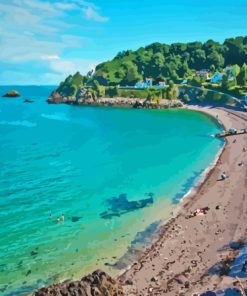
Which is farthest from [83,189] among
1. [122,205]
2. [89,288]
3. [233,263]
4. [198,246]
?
[89,288]

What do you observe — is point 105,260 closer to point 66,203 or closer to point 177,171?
point 66,203

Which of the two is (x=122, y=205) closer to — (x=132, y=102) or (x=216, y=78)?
(x=132, y=102)

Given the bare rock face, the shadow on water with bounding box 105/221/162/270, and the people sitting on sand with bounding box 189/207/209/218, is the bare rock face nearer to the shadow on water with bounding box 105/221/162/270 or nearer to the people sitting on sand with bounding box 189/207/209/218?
the shadow on water with bounding box 105/221/162/270

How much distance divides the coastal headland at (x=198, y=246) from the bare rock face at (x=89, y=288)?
1.96ft

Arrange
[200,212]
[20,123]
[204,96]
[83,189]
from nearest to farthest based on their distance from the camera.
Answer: [200,212] → [83,189] → [20,123] → [204,96]

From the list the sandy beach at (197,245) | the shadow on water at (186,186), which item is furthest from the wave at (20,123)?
the sandy beach at (197,245)

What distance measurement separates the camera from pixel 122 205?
4909 centimetres

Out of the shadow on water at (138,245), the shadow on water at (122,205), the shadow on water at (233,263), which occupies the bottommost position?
the shadow on water at (138,245)

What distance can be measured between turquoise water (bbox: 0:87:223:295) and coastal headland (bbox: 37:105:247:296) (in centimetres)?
270

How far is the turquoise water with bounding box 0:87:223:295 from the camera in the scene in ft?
119

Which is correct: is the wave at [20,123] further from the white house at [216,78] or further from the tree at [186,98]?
the white house at [216,78]

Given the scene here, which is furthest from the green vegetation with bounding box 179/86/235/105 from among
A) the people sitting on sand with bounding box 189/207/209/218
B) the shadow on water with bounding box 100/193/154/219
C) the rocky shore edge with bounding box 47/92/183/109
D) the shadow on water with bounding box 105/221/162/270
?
the shadow on water with bounding box 105/221/162/270

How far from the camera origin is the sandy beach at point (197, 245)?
3028 cm

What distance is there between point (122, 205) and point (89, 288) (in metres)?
23.2
